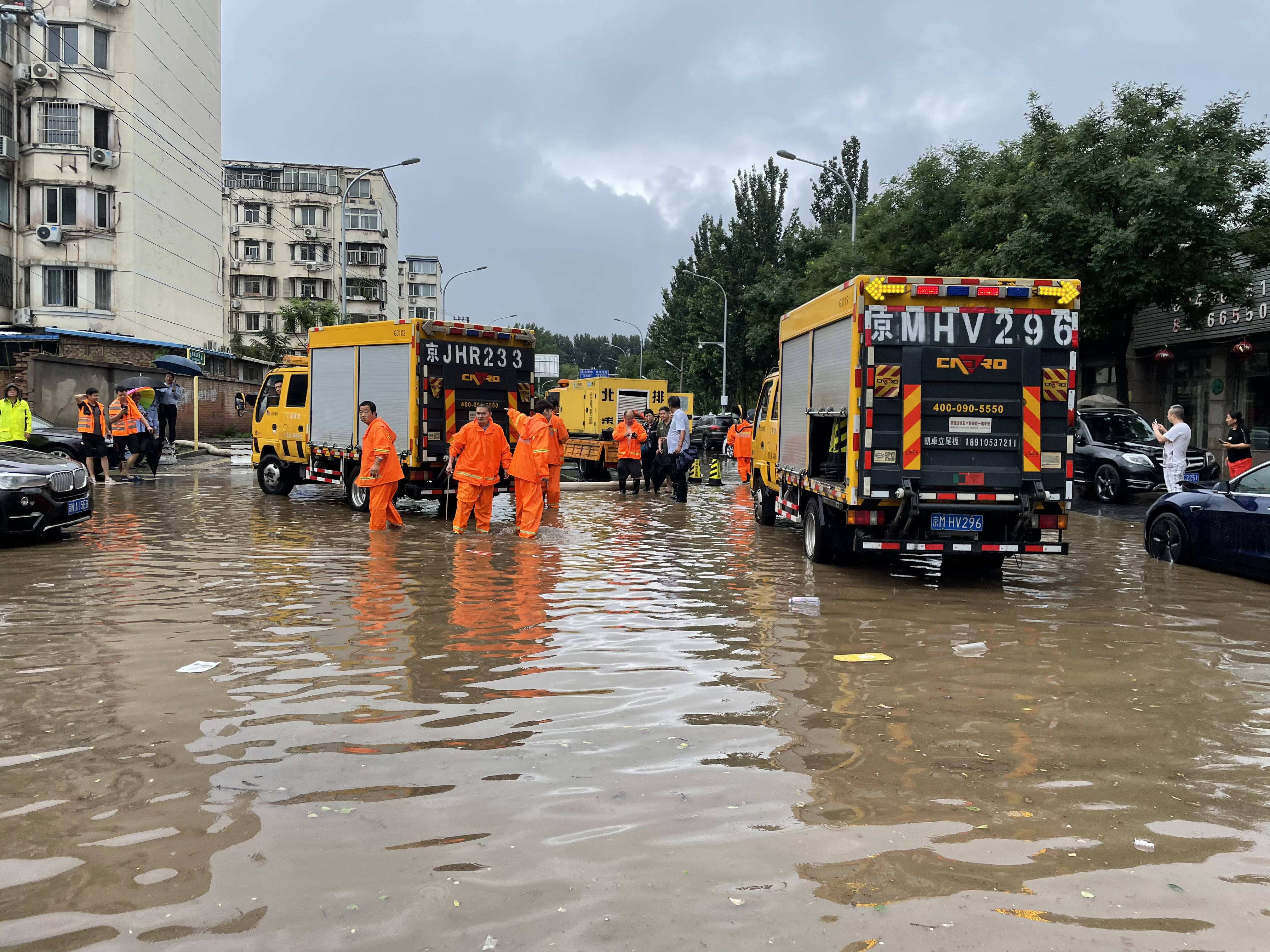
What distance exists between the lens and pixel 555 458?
1694 cm

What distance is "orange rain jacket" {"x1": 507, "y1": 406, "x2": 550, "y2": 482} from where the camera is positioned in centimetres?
1334

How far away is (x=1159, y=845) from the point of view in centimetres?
372

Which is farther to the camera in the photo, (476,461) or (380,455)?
(476,461)

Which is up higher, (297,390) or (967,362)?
(297,390)

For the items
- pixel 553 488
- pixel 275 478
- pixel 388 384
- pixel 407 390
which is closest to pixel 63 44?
pixel 275 478

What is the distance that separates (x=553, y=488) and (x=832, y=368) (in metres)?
7.80

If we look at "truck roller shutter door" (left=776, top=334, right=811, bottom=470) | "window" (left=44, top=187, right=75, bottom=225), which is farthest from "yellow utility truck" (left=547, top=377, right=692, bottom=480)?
"window" (left=44, top=187, right=75, bottom=225)

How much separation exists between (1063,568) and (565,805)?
871 centimetres

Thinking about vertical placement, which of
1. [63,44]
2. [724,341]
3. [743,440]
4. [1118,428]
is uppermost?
[63,44]

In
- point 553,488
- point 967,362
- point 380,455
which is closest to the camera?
point 967,362

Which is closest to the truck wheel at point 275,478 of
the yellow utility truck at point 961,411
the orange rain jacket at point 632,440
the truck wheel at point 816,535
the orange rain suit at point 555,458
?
the orange rain suit at point 555,458

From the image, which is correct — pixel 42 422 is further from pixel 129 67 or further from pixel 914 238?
pixel 129 67

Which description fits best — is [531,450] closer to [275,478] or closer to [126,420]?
[275,478]

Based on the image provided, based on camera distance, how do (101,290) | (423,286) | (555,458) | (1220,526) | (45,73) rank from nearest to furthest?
(1220,526) → (555,458) → (45,73) → (101,290) → (423,286)
